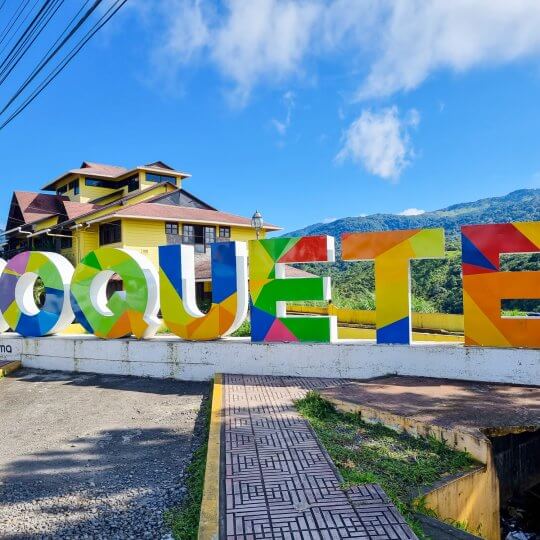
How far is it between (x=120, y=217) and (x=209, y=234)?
5.30 m

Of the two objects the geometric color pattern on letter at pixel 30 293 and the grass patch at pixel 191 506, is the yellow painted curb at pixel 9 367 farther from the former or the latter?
the grass patch at pixel 191 506

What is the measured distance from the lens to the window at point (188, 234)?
24.4m

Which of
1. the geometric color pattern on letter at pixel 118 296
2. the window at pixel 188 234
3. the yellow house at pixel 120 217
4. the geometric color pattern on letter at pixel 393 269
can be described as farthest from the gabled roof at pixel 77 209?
the geometric color pattern on letter at pixel 393 269

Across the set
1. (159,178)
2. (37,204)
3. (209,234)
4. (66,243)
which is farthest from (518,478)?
(37,204)

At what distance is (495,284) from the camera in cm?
798

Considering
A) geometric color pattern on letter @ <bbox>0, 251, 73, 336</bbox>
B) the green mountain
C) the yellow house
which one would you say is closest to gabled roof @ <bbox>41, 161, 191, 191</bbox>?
the yellow house

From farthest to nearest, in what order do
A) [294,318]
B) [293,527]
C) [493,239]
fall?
[294,318], [493,239], [293,527]

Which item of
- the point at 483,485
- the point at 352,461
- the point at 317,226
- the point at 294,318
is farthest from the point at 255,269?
the point at 317,226

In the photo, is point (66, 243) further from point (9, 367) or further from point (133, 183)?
point (9, 367)

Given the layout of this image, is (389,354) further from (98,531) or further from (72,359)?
(72,359)

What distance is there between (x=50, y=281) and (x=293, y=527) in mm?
9842

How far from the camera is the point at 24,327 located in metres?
11.9

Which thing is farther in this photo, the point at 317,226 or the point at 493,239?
the point at 317,226

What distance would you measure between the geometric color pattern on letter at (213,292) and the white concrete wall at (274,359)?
0.37 meters
